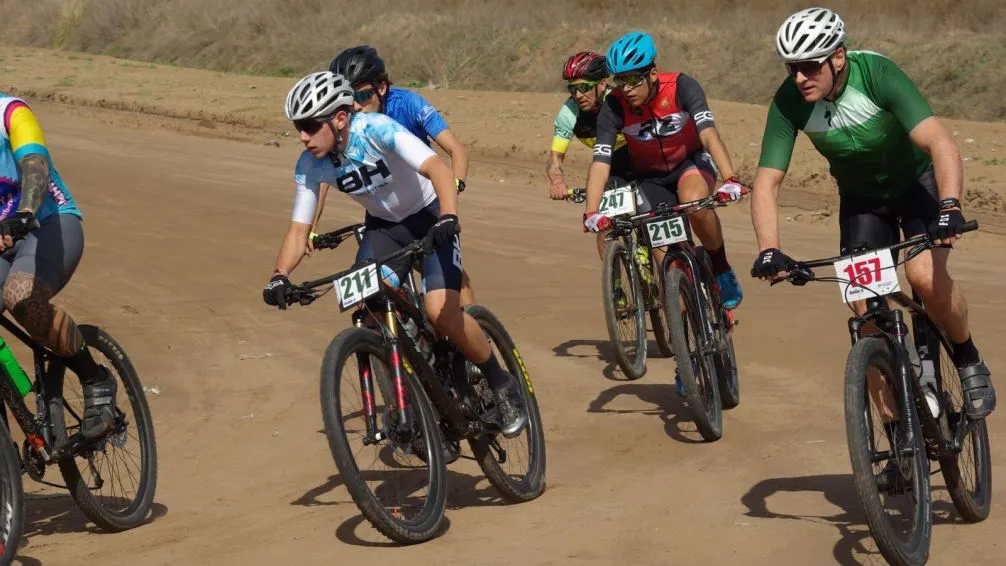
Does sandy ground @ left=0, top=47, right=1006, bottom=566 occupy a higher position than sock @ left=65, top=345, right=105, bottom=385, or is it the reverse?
sock @ left=65, top=345, right=105, bottom=385

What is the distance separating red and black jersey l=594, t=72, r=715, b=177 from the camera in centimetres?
948

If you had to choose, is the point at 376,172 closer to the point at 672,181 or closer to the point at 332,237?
the point at 332,237

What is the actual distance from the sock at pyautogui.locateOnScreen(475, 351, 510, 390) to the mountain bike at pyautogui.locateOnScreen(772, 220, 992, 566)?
1.83 m

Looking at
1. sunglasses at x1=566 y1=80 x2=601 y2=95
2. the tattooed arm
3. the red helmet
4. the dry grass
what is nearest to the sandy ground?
the tattooed arm

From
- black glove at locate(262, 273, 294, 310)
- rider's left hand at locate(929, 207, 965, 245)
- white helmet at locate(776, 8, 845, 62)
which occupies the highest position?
white helmet at locate(776, 8, 845, 62)

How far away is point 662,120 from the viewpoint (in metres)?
9.55

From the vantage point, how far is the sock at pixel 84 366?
6.82 meters

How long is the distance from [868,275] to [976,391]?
3.54 ft

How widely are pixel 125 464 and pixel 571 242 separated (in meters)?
8.63

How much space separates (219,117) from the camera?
1077 inches

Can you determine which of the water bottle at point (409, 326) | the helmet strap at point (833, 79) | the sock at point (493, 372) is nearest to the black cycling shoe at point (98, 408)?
the water bottle at point (409, 326)

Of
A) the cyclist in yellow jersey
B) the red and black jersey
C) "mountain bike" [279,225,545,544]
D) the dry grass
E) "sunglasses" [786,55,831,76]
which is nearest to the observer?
"mountain bike" [279,225,545,544]

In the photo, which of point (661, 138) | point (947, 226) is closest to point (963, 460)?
point (947, 226)

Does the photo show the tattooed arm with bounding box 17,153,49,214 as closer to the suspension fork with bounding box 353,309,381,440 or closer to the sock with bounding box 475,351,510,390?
the suspension fork with bounding box 353,309,381,440
